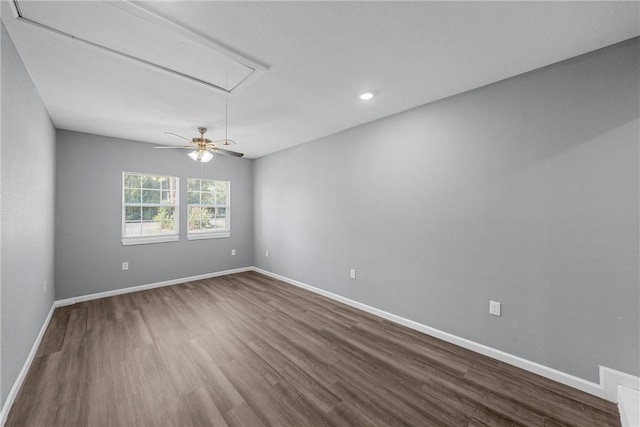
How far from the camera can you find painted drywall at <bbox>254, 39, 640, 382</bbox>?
190 cm

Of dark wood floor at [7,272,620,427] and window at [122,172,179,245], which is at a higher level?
window at [122,172,179,245]

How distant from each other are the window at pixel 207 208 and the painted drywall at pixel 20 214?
2.26m

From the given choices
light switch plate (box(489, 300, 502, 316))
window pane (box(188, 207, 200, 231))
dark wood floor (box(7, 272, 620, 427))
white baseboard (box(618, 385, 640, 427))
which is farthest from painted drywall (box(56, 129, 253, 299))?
white baseboard (box(618, 385, 640, 427))

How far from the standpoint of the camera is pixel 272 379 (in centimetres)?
214

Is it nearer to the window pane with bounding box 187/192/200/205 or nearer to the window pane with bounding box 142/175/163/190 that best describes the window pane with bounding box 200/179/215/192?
the window pane with bounding box 187/192/200/205

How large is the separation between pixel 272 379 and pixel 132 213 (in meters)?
3.99

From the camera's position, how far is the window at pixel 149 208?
4.46 metres

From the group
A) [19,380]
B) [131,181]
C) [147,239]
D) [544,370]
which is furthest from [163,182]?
[544,370]

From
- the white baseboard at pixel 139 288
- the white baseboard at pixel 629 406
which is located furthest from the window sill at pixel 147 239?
the white baseboard at pixel 629 406

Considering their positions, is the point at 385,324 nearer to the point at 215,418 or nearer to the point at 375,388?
the point at 375,388

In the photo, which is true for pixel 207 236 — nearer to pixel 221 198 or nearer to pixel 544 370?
pixel 221 198

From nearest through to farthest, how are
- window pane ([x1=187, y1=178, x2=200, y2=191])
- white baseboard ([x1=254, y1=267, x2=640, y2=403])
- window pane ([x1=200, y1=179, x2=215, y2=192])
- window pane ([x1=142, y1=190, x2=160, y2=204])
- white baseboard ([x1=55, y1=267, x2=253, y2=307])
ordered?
white baseboard ([x1=254, y1=267, x2=640, y2=403]) → white baseboard ([x1=55, y1=267, x2=253, y2=307]) → window pane ([x1=142, y1=190, x2=160, y2=204]) → window pane ([x1=187, y1=178, x2=200, y2=191]) → window pane ([x1=200, y1=179, x2=215, y2=192])

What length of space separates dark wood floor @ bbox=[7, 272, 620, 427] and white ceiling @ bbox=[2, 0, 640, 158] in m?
2.60

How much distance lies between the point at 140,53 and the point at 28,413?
2700 millimetres
